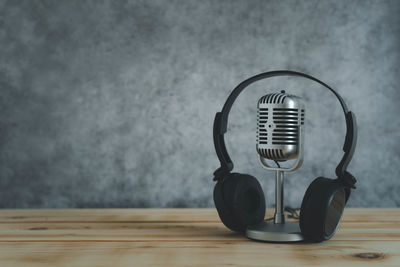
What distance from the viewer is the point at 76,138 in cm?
161

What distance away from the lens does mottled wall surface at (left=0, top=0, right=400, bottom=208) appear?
1601 millimetres

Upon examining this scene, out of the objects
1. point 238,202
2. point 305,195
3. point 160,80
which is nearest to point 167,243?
point 238,202

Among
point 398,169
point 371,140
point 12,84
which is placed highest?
point 12,84

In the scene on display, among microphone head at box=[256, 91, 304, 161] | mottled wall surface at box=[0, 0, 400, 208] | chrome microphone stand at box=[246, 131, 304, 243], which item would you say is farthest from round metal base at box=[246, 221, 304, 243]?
mottled wall surface at box=[0, 0, 400, 208]

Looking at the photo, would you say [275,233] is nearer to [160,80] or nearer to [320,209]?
[320,209]

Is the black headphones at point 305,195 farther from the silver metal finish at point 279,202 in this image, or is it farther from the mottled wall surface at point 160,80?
the mottled wall surface at point 160,80

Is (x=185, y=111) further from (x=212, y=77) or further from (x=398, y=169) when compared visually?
(x=398, y=169)

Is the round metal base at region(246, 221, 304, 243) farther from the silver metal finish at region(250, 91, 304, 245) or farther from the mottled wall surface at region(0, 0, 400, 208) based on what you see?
the mottled wall surface at region(0, 0, 400, 208)

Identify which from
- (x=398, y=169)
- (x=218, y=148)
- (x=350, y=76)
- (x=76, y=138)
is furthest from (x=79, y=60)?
(x=398, y=169)

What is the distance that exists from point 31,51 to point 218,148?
0.90 meters

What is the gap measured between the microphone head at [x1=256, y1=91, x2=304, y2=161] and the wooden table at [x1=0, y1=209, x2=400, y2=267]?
0.71 feet

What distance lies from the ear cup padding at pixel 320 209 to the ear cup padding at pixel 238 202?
0.47 ft

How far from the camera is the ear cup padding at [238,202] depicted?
3.48 ft

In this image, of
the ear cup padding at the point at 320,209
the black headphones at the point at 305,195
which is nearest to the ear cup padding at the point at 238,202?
the black headphones at the point at 305,195
